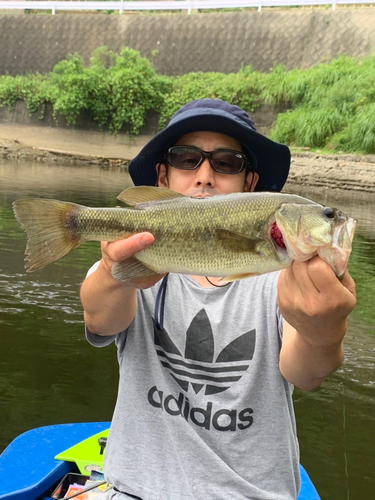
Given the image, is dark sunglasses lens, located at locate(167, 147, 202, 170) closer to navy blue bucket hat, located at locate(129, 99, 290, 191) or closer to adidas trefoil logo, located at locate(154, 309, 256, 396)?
navy blue bucket hat, located at locate(129, 99, 290, 191)

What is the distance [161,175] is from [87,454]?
90.8 inches

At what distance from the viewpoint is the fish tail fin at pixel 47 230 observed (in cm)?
219

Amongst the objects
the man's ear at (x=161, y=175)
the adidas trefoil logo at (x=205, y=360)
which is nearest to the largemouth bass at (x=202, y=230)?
the adidas trefoil logo at (x=205, y=360)

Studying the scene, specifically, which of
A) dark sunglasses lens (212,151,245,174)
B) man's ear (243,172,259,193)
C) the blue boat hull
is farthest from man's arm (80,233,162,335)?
the blue boat hull

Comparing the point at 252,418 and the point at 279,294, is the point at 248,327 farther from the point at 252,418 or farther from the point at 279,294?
the point at 279,294

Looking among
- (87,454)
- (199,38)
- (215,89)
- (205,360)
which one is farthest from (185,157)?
(199,38)

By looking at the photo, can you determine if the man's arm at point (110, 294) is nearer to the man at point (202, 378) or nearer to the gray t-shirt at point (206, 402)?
the man at point (202, 378)

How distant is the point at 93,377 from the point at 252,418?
15.6 feet

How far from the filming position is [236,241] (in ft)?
6.65

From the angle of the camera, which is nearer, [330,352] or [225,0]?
[330,352]

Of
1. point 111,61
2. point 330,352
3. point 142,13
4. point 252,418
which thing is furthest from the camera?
point 142,13

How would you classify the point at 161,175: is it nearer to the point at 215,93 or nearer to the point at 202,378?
the point at 202,378

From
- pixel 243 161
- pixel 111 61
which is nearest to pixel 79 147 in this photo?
pixel 111 61

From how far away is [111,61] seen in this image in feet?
129
